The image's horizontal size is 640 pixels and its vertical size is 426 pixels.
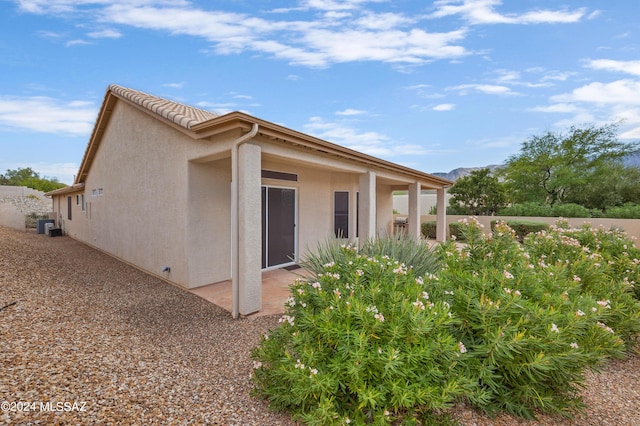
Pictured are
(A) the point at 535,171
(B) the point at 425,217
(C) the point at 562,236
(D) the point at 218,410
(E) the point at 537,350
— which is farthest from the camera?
(A) the point at 535,171

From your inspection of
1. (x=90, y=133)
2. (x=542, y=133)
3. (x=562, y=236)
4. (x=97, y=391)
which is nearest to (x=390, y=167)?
(x=562, y=236)

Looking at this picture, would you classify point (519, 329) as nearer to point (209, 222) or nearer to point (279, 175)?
point (209, 222)

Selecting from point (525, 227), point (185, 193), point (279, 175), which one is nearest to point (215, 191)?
point (185, 193)

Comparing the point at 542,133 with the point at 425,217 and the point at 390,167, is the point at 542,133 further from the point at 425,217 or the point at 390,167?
the point at 390,167

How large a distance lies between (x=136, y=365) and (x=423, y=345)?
360 cm

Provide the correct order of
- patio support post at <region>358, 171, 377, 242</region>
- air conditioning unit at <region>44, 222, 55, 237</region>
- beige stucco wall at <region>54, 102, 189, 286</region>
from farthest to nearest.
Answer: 1. air conditioning unit at <region>44, 222, 55, 237</region>
2. patio support post at <region>358, 171, 377, 242</region>
3. beige stucco wall at <region>54, 102, 189, 286</region>

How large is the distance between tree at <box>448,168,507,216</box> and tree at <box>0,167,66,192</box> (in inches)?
2073

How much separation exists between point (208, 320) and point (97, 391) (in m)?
2.43

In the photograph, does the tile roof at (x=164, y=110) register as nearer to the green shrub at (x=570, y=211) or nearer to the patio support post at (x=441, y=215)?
the patio support post at (x=441, y=215)

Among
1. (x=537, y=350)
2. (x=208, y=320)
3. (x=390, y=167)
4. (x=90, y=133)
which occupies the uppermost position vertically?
(x=90, y=133)

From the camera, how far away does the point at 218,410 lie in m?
2.89

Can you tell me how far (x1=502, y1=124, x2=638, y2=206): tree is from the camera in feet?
73.6

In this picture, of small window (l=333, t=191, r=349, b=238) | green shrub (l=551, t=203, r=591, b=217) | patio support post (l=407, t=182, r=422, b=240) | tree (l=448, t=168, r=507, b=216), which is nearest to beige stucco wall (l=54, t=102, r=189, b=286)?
small window (l=333, t=191, r=349, b=238)

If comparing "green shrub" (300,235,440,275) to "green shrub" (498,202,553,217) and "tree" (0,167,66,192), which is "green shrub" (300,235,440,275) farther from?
"tree" (0,167,66,192)
